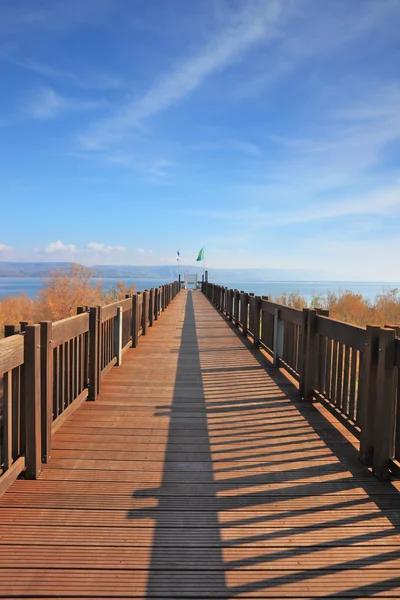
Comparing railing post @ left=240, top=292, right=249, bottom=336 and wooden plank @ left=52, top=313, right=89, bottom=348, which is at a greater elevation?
wooden plank @ left=52, top=313, right=89, bottom=348

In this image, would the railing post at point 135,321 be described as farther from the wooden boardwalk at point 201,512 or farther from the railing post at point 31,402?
the railing post at point 31,402

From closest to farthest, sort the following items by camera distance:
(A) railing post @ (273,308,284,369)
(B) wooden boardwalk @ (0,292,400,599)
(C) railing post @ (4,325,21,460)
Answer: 1. (B) wooden boardwalk @ (0,292,400,599)
2. (C) railing post @ (4,325,21,460)
3. (A) railing post @ (273,308,284,369)

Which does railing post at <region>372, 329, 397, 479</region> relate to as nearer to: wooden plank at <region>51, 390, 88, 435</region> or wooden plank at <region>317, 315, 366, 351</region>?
wooden plank at <region>317, 315, 366, 351</region>

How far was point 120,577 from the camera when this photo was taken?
2252 millimetres

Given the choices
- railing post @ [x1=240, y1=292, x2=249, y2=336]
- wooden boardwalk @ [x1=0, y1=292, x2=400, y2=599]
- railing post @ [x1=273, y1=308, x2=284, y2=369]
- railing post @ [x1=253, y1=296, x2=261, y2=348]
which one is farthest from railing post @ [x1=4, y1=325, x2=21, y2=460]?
railing post @ [x1=240, y1=292, x2=249, y2=336]

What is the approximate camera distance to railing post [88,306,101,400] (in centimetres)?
530

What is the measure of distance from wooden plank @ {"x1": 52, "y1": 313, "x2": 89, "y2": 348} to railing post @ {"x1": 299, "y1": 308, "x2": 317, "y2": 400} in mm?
2535

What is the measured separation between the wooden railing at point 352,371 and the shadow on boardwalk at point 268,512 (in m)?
0.24

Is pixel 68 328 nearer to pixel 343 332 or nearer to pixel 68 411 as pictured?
pixel 68 411

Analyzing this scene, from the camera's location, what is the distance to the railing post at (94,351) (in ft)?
17.4

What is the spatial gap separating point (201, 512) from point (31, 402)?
143 centimetres

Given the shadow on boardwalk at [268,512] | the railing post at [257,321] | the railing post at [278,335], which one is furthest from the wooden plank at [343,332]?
the railing post at [257,321]

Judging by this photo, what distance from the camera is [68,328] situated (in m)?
4.34

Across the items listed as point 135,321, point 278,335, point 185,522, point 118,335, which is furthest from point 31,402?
point 135,321
